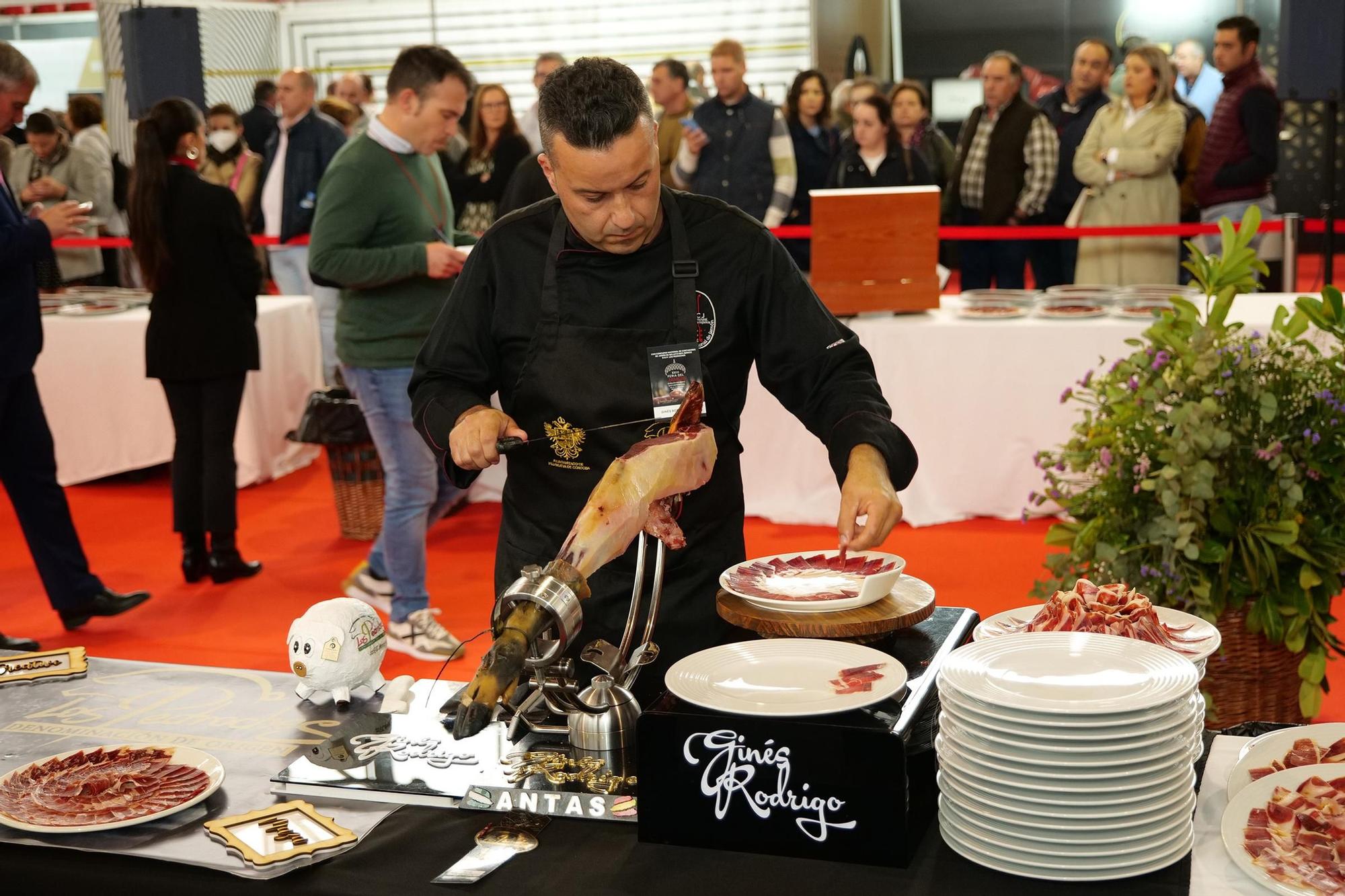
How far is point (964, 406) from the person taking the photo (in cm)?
466

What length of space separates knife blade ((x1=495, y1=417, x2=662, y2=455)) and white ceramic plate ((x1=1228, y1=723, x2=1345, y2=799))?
82 centimetres

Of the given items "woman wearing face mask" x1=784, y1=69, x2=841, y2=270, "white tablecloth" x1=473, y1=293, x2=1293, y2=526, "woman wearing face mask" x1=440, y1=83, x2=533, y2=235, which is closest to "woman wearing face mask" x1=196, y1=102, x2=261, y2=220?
"woman wearing face mask" x1=440, y1=83, x2=533, y2=235

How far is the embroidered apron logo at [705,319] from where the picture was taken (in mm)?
1895

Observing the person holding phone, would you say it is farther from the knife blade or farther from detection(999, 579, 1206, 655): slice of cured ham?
detection(999, 579, 1206, 655): slice of cured ham

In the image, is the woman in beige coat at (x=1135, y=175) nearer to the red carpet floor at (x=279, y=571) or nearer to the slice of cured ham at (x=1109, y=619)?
the red carpet floor at (x=279, y=571)

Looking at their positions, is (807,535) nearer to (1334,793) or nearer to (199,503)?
(199,503)

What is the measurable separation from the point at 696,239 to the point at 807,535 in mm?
2968

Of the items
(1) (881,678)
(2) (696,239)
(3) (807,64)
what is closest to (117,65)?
(3) (807,64)

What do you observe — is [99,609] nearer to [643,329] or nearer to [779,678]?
[643,329]

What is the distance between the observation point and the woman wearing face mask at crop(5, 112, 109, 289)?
7605mm

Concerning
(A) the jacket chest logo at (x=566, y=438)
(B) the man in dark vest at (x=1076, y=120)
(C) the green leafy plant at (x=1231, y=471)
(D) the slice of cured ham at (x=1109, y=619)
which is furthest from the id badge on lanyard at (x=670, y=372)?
(B) the man in dark vest at (x=1076, y=120)

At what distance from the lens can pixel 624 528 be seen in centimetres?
144

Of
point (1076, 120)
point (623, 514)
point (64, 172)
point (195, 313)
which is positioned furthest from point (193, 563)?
point (1076, 120)

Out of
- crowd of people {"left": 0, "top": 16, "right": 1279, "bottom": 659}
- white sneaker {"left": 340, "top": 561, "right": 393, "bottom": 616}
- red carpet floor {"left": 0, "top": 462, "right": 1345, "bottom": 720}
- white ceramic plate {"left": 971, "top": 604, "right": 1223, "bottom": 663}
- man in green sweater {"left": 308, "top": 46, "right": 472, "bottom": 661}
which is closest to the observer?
white ceramic plate {"left": 971, "top": 604, "right": 1223, "bottom": 663}
